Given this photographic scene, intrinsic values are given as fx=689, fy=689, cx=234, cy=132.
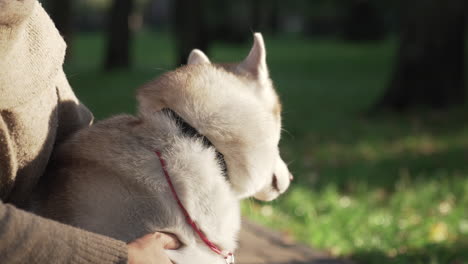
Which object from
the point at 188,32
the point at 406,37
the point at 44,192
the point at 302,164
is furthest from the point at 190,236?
the point at 188,32

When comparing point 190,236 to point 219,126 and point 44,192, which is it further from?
point 44,192

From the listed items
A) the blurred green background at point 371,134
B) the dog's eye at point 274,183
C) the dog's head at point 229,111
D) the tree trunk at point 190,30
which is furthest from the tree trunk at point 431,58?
the dog's head at point 229,111

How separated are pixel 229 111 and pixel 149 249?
1.83 feet

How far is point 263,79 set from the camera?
2.62m

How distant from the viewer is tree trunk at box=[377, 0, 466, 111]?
10180 millimetres

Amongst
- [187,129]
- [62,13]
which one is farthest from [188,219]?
[62,13]

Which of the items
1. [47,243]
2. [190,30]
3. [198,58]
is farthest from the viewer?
[190,30]

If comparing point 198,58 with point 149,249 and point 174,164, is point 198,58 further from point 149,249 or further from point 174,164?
point 149,249

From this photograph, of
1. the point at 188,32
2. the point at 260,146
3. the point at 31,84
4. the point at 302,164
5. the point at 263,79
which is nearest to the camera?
the point at 31,84

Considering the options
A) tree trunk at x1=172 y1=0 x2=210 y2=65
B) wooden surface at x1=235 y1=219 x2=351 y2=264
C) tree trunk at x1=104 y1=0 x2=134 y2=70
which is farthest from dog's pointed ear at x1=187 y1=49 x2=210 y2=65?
tree trunk at x1=104 y1=0 x2=134 y2=70

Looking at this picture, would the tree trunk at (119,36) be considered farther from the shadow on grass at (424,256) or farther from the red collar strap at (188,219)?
the red collar strap at (188,219)

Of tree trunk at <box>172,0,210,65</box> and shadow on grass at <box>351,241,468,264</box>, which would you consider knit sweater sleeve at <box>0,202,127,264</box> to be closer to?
shadow on grass at <box>351,241,468,264</box>

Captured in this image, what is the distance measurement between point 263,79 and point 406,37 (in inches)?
325

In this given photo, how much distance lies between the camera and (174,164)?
2297 mm
